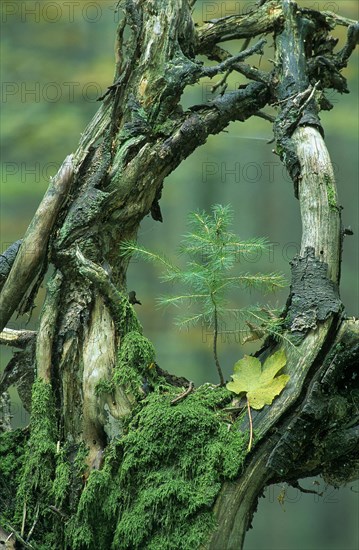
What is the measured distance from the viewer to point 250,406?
67.0 inches

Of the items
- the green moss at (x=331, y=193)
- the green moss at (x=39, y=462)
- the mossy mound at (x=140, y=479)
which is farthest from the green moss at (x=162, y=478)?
the green moss at (x=331, y=193)

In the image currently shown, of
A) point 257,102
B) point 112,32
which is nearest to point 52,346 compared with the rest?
point 257,102

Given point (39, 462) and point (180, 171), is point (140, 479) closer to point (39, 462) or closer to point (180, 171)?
point (39, 462)

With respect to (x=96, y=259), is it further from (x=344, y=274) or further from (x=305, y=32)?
(x=344, y=274)

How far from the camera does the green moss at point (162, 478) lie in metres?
1.60

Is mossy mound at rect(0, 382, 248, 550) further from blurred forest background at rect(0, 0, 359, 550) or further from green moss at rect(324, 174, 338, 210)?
blurred forest background at rect(0, 0, 359, 550)

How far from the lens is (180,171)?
4211 mm

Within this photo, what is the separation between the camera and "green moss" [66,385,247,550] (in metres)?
1.60

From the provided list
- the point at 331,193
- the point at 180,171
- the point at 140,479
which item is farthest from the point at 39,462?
the point at 180,171

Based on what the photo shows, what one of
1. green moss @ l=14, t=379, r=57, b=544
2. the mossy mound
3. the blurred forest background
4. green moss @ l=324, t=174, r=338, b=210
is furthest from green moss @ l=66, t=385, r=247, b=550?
the blurred forest background

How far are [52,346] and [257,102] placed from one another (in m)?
1.13

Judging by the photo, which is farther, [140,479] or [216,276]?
[216,276]

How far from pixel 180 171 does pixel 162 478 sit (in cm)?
280

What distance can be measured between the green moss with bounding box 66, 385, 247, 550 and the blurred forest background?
2.40 metres
